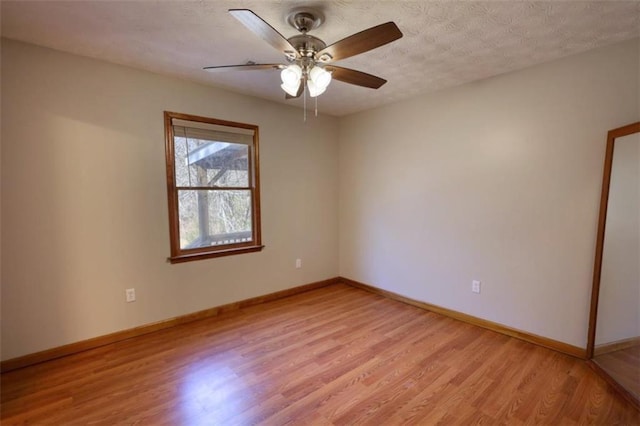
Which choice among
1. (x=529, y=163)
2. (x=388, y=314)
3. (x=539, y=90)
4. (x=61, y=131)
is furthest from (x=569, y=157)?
(x=61, y=131)

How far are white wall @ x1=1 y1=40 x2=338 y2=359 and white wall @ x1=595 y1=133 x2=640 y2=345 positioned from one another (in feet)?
10.3

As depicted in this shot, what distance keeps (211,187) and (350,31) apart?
6.47 ft

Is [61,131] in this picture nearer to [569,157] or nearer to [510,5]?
[510,5]

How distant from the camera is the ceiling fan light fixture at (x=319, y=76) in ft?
5.53

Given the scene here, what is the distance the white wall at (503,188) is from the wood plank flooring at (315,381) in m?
0.48

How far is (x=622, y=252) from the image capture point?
205 cm

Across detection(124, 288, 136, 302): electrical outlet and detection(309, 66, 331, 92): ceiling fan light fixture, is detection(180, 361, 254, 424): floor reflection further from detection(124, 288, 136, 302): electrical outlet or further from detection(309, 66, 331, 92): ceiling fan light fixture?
detection(309, 66, 331, 92): ceiling fan light fixture

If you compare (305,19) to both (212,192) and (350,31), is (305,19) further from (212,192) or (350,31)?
(212,192)

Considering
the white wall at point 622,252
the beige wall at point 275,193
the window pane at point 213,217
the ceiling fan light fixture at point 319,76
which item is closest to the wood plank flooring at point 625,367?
the white wall at point 622,252

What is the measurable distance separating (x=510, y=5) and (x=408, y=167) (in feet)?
6.03

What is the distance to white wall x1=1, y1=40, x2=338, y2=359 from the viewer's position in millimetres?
2135

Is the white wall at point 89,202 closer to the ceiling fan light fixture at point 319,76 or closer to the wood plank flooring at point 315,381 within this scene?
the wood plank flooring at point 315,381

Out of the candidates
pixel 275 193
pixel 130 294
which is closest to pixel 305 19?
pixel 275 193

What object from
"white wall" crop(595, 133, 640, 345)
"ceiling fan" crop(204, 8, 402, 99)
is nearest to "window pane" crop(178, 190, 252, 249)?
"ceiling fan" crop(204, 8, 402, 99)
